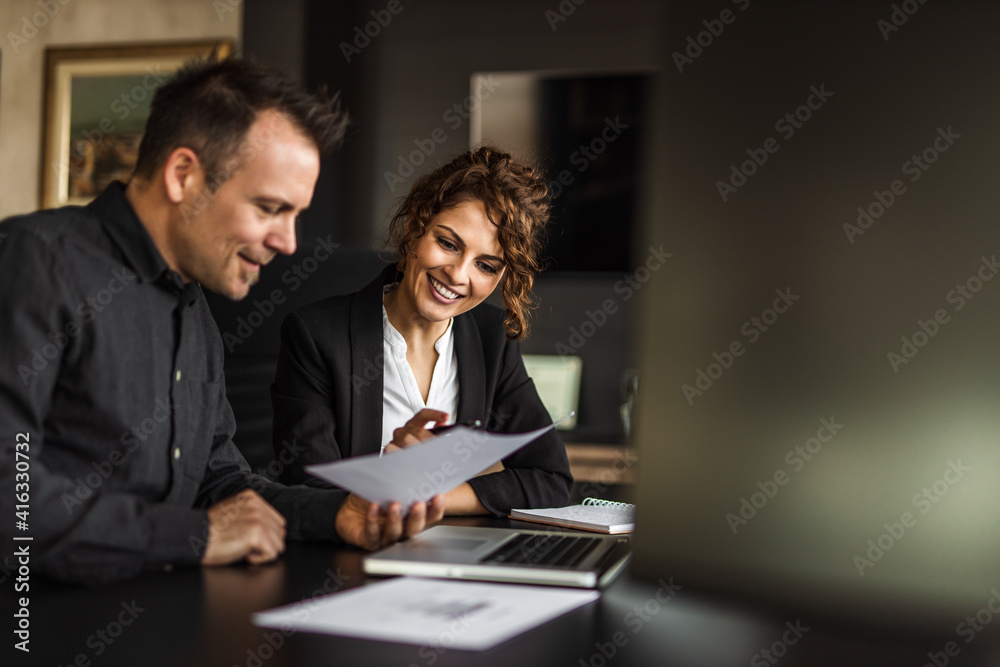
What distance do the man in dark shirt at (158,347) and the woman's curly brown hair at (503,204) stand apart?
1.89 ft

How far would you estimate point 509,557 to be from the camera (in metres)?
0.95

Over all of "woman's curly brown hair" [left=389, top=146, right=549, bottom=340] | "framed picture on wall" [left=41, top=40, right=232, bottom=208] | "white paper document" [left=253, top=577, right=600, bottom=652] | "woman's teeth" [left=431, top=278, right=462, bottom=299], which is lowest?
"white paper document" [left=253, top=577, right=600, bottom=652]

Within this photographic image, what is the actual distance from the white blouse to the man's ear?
2.32 feet

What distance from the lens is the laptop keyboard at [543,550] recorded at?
0.93 metres

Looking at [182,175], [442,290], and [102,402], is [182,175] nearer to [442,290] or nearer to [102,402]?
[102,402]

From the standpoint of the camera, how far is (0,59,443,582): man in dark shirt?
2.93 feet

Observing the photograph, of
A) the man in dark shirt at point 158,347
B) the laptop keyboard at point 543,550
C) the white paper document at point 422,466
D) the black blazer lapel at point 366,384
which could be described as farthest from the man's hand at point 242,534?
the black blazer lapel at point 366,384

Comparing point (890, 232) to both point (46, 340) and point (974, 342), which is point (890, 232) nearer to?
point (974, 342)

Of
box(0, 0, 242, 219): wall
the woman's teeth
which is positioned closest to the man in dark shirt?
the woman's teeth

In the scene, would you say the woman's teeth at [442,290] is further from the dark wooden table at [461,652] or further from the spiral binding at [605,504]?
the dark wooden table at [461,652]

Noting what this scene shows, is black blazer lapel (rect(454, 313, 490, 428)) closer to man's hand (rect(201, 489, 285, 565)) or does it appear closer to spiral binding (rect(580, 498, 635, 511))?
spiral binding (rect(580, 498, 635, 511))

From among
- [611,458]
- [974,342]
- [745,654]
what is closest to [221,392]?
[745,654]

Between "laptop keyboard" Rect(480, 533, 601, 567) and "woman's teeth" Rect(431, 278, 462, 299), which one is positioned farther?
"woman's teeth" Rect(431, 278, 462, 299)

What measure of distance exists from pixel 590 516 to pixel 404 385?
0.59 metres
